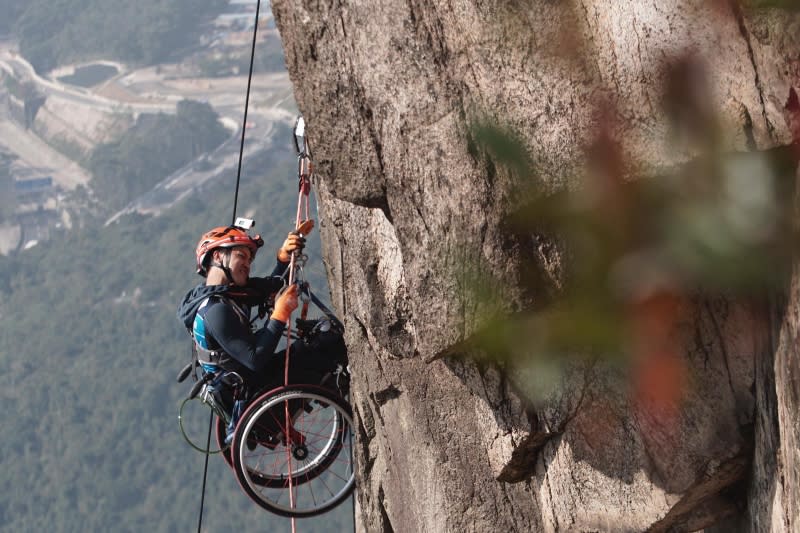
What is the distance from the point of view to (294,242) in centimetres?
730

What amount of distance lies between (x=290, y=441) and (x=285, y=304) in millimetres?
924

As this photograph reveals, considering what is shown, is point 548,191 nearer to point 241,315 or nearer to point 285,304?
point 285,304

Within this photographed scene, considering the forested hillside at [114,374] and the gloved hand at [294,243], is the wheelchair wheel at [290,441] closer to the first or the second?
the gloved hand at [294,243]

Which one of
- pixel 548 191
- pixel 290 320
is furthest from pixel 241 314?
pixel 548 191

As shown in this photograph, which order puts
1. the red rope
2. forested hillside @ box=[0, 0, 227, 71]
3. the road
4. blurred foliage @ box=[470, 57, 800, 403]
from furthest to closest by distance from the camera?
forested hillside @ box=[0, 0, 227, 71] → the road → the red rope → blurred foliage @ box=[470, 57, 800, 403]

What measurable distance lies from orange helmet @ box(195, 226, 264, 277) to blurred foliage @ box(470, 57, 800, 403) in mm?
2313

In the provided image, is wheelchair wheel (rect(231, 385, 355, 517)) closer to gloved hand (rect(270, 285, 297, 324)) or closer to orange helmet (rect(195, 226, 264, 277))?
gloved hand (rect(270, 285, 297, 324))

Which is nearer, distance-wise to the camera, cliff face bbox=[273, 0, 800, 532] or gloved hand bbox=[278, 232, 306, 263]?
cliff face bbox=[273, 0, 800, 532]

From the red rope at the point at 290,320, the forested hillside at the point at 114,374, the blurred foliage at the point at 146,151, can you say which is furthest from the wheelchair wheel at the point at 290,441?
the blurred foliage at the point at 146,151

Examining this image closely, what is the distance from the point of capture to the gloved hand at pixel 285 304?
7082 mm

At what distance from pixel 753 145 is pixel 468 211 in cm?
117

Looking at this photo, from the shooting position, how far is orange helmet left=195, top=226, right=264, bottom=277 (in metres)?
7.34

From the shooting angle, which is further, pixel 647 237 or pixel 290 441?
pixel 290 441

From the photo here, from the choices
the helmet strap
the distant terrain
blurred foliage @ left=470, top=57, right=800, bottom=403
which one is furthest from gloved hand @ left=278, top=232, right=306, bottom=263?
the distant terrain
